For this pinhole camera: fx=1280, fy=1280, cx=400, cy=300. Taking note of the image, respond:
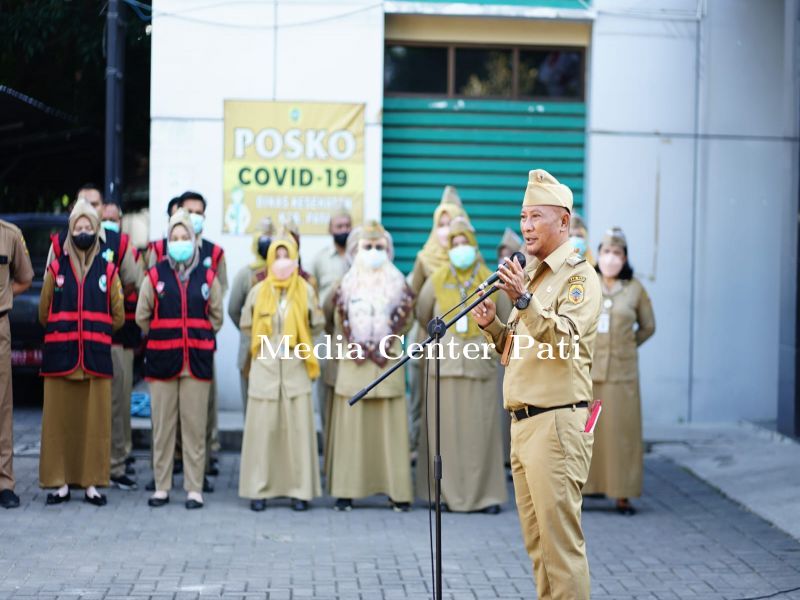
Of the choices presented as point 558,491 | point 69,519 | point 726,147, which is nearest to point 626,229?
point 726,147

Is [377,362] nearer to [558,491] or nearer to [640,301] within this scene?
[640,301]

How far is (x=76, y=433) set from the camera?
9414 millimetres

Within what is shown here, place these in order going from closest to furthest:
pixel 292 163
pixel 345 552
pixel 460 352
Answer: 1. pixel 345 552
2. pixel 460 352
3. pixel 292 163

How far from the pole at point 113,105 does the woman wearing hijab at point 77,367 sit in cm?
228

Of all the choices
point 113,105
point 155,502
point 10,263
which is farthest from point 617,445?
point 113,105

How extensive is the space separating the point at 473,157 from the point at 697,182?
232 cm

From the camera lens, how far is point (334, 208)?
12906 millimetres

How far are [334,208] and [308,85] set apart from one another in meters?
1.26

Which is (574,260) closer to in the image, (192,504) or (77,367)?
(192,504)

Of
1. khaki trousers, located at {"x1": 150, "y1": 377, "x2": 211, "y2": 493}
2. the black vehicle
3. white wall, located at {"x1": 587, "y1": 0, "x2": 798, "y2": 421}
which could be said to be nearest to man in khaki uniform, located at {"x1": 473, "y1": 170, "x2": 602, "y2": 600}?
khaki trousers, located at {"x1": 150, "y1": 377, "x2": 211, "y2": 493}

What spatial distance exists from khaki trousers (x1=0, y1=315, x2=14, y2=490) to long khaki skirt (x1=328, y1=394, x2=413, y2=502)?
2.32 meters

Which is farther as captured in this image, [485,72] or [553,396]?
[485,72]

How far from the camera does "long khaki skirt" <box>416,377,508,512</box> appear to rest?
9406mm

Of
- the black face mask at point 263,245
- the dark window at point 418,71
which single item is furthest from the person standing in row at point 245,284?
the dark window at point 418,71
